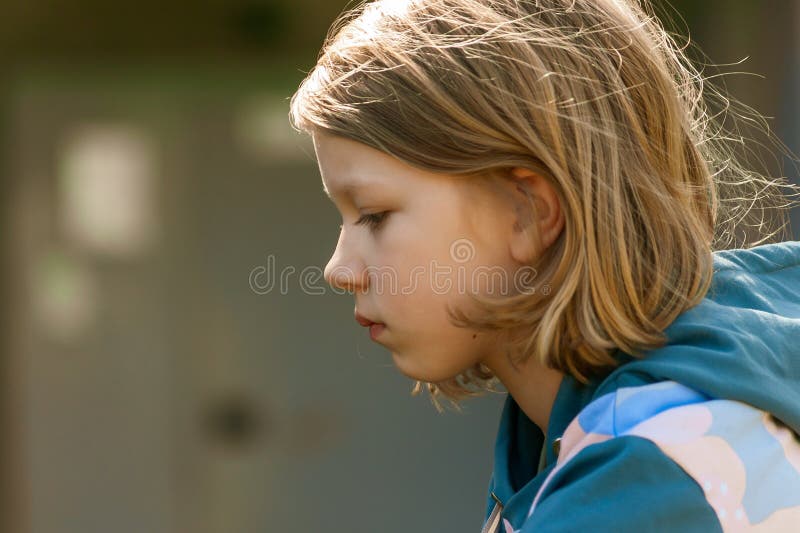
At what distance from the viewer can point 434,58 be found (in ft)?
4.63

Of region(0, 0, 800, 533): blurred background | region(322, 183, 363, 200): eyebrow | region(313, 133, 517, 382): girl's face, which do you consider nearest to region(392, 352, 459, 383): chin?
region(313, 133, 517, 382): girl's face

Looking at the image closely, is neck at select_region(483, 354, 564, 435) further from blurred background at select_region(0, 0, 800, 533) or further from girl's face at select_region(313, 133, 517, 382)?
blurred background at select_region(0, 0, 800, 533)

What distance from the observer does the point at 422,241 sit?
1.41 metres

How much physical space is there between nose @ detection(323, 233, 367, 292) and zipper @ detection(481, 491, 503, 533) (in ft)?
1.15

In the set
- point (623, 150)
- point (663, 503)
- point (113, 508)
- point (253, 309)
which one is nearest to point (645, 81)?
point (623, 150)

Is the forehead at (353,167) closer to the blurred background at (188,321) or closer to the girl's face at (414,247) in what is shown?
the girl's face at (414,247)

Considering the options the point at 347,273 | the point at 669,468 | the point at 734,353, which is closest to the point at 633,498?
the point at 669,468

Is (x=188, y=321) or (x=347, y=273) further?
(x=188, y=321)

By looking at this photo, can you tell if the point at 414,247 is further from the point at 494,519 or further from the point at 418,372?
the point at 494,519

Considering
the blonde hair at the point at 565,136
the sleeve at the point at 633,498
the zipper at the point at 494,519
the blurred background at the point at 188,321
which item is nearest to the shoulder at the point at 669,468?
the sleeve at the point at 633,498

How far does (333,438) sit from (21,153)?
1.49m

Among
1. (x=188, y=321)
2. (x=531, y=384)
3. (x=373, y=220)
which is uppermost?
(x=373, y=220)

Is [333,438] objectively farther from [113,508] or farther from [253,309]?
[113,508]

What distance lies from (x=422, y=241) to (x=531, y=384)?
26 centimetres
